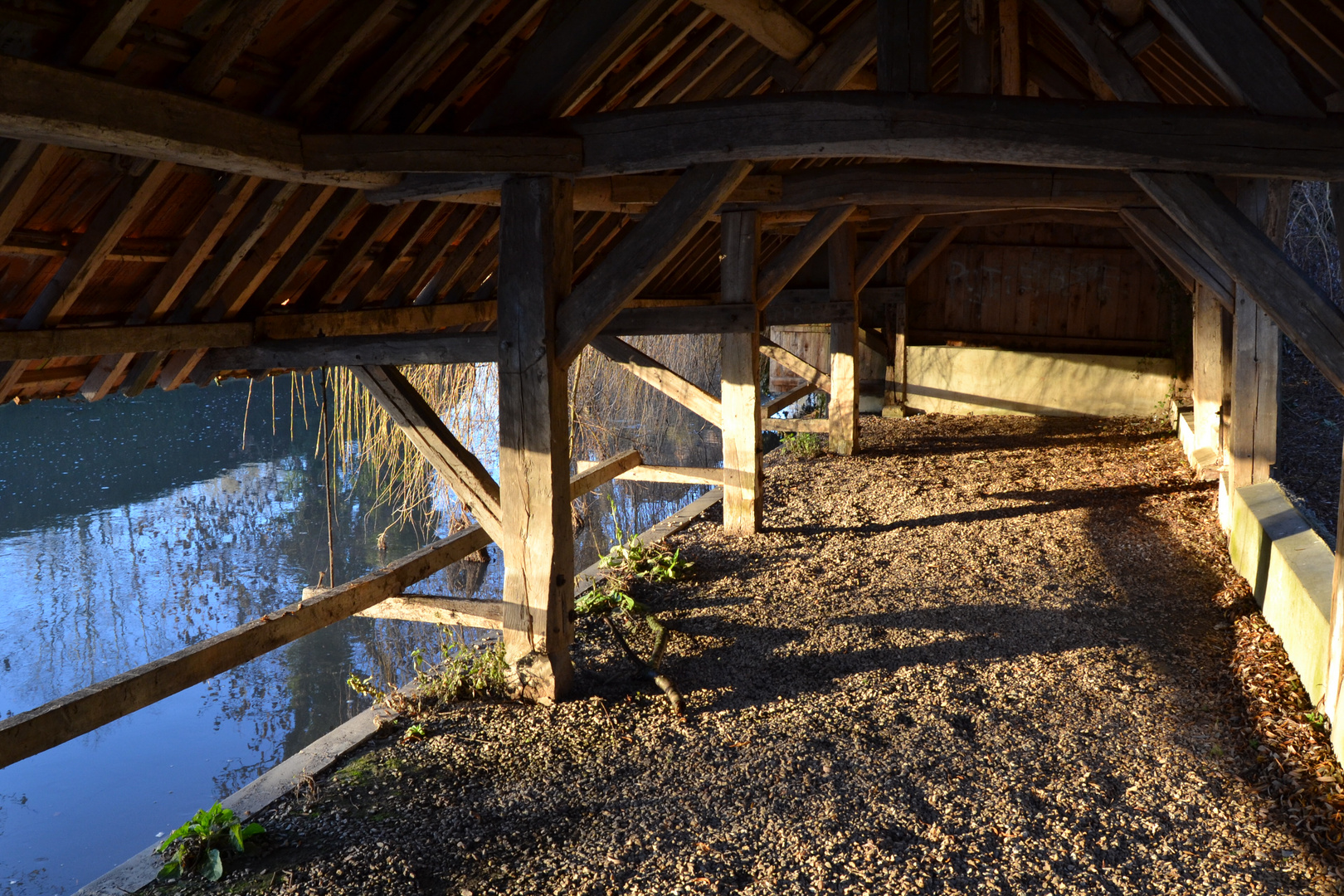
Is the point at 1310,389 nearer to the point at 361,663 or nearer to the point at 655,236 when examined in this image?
the point at 655,236

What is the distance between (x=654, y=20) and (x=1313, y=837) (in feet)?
11.3

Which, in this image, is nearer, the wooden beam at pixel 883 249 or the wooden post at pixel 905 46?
the wooden post at pixel 905 46

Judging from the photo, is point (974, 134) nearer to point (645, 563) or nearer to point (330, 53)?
point (330, 53)

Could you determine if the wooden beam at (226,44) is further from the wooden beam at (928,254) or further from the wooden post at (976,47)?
the wooden beam at (928,254)

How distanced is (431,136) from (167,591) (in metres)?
6.83

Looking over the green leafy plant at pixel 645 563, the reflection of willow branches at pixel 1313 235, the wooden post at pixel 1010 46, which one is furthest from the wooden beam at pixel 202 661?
the reflection of willow branches at pixel 1313 235

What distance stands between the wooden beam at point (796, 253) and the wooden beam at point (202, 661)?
102 inches

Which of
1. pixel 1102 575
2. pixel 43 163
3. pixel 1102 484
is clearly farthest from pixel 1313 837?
pixel 1102 484

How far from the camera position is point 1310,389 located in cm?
843

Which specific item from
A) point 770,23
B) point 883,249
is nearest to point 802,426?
point 883,249

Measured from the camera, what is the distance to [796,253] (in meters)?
5.67

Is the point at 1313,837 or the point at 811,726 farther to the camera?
the point at 811,726

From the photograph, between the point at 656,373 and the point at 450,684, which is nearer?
the point at 450,684

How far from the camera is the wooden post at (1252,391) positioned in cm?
465
